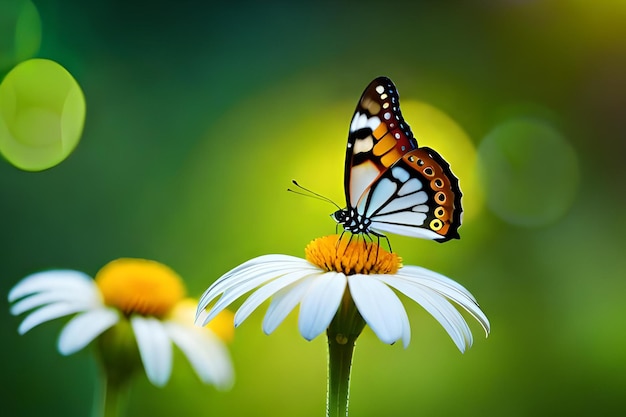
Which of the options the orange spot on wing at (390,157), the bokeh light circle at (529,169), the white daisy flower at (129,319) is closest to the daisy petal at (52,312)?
the white daisy flower at (129,319)

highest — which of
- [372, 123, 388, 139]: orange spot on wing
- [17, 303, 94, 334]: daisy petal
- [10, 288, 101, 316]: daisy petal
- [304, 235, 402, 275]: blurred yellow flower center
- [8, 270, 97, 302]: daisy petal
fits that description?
[372, 123, 388, 139]: orange spot on wing

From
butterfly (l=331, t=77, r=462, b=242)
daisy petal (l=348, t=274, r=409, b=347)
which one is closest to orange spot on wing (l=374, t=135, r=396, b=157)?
butterfly (l=331, t=77, r=462, b=242)

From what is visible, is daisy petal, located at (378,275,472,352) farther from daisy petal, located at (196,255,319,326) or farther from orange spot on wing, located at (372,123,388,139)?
orange spot on wing, located at (372,123,388,139)

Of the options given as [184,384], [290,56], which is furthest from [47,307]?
[290,56]

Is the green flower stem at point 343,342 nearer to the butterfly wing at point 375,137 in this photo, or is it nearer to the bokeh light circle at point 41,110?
the butterfly wing at point 375,137

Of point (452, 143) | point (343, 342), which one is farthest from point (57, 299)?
Answer: point (452, 143)

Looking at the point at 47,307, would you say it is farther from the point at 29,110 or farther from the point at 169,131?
the point at 29,110
